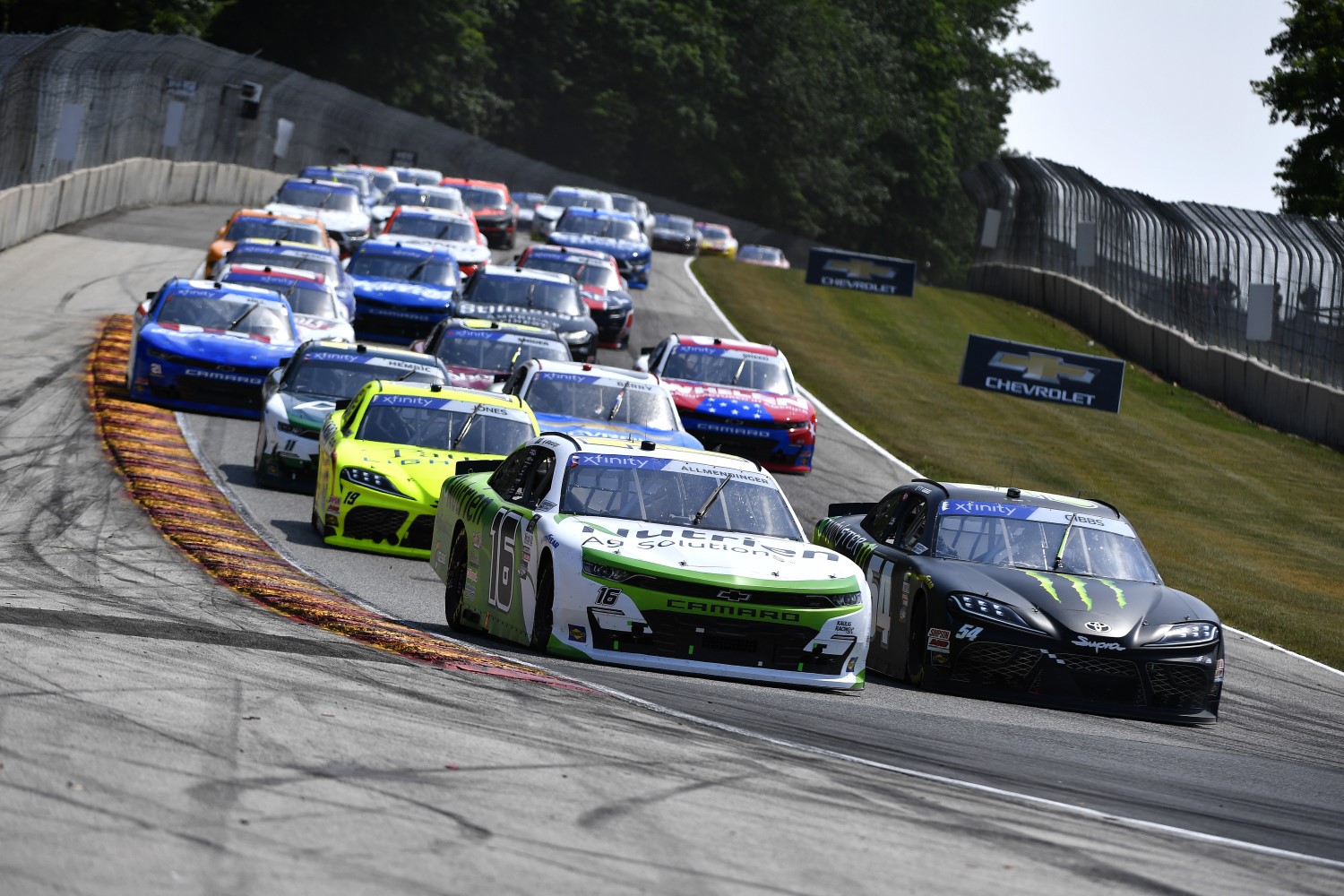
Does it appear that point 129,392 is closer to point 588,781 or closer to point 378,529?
point 378,529

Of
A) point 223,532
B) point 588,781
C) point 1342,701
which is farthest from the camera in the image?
point 223,532

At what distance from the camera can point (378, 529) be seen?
15109 mm

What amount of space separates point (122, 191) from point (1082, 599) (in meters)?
37.9

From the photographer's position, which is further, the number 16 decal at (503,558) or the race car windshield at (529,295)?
the race car windshield at (529,295)

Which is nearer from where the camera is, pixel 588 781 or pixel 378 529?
pixel 588 781

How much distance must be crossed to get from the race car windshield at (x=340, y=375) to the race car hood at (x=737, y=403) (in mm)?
3959

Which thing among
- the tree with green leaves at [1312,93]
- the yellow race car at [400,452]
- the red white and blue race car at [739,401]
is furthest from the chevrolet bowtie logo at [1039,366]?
the tree with green leaves at [1312,93]

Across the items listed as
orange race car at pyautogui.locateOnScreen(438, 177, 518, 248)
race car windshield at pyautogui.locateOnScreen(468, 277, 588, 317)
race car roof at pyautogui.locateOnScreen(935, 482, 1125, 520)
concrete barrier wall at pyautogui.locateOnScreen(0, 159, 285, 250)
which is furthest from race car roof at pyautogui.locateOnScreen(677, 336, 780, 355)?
orange race car at pyautogui.locateOnScreen(438, 177, 518, 248)

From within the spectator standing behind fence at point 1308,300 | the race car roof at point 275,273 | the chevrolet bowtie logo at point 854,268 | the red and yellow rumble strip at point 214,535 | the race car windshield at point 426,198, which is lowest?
the red and yellow rumble strip at point 214,535

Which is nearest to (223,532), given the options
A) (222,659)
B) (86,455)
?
(86,455)

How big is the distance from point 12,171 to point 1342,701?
2714cm

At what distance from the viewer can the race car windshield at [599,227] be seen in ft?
135

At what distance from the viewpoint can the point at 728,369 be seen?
2331 cm

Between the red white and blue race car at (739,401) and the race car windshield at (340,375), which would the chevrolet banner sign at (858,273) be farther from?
the race car windshield at (340,375)
